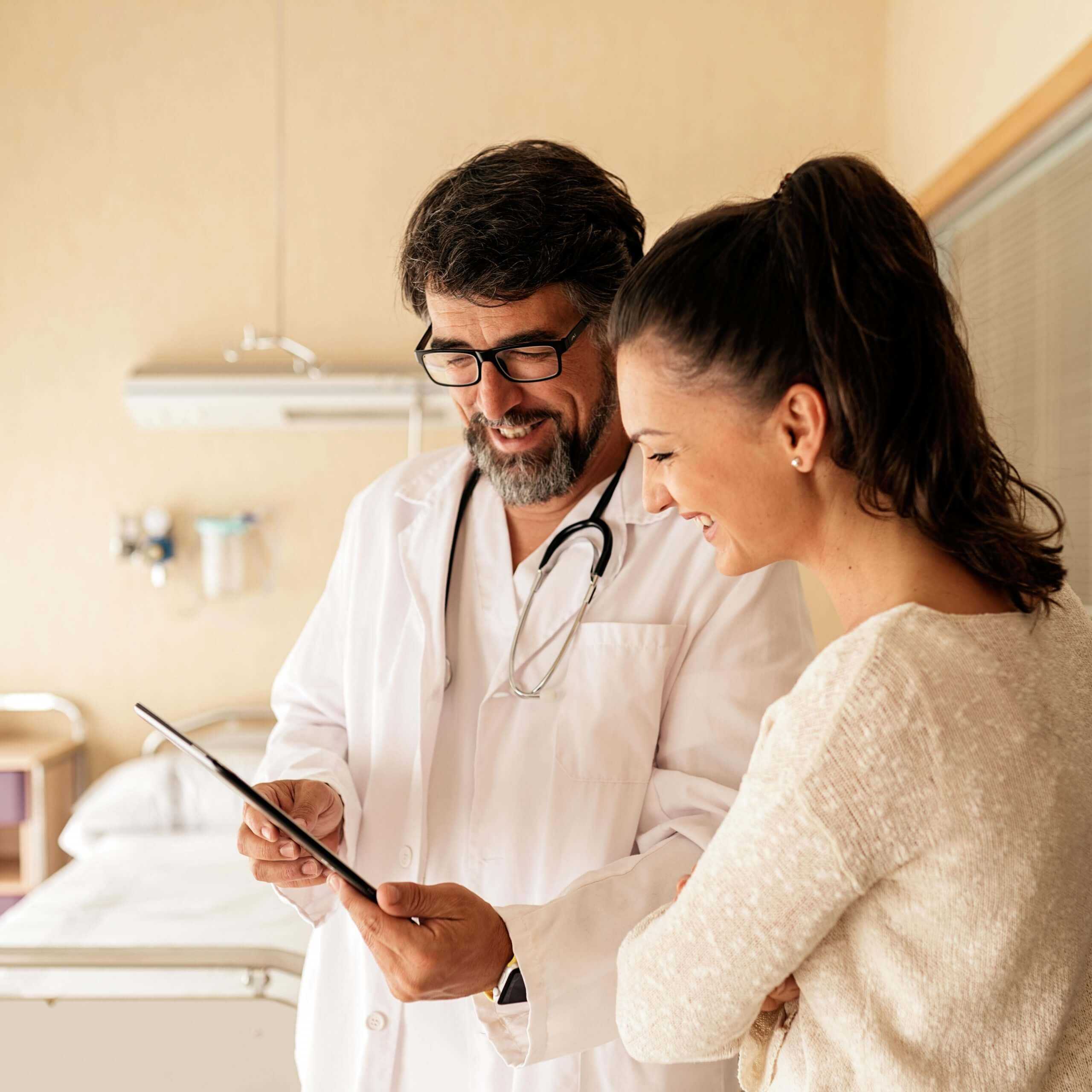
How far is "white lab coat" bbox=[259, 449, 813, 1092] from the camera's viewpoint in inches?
49.3

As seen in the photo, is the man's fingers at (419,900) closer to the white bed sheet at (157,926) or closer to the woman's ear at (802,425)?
the woman's ear at (802,425)

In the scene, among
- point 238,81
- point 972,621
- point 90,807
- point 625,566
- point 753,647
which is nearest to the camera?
point 972,621

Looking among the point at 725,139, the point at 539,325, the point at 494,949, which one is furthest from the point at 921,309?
the point at 725,139

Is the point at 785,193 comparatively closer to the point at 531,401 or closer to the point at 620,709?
the point at 531,401

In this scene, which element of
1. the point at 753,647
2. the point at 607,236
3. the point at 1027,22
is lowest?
the point at 753,647

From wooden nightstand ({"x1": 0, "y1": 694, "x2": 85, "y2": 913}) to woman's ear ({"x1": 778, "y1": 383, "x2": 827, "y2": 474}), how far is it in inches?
126

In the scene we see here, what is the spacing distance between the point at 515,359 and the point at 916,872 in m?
0.83

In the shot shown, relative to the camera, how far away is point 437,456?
1.67m

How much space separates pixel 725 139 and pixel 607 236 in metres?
2.54

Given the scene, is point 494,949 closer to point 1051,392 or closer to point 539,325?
point 539,325

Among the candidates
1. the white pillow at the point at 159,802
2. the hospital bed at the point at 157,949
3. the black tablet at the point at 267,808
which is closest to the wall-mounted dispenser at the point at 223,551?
the hospital bed at the point at 157,949

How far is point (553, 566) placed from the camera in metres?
1.42

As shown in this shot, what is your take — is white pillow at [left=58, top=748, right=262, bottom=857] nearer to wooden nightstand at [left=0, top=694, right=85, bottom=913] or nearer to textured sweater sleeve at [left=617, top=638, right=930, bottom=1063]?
wooden nightstand at [left=0, top=694, right=85, bottom=913]

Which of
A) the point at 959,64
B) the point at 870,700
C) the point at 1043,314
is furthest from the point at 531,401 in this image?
the point at 959,64
